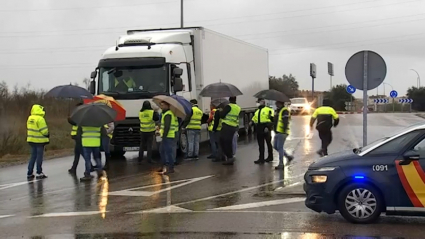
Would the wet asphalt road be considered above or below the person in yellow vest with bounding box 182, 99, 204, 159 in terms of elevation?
below

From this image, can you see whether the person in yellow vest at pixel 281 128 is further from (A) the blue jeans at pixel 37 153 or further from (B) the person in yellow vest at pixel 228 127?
(A) the blue jeans at pixel 37 153

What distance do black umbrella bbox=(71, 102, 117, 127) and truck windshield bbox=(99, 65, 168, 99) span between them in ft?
10.5

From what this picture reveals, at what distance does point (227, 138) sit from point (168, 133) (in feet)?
5.92

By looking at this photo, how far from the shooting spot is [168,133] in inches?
512

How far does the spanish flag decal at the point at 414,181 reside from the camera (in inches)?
286

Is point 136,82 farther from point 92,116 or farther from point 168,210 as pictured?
point 168,210

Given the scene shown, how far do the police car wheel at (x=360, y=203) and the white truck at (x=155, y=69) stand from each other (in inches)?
335

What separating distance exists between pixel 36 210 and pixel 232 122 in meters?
6.26

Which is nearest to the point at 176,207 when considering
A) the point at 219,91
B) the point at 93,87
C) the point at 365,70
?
the point at 365,70

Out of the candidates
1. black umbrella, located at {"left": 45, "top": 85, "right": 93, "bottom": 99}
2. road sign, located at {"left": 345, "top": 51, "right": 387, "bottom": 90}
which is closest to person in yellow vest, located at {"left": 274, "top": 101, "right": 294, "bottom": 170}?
road sign, located at {"left": 345, "top": 51, "right": 387, "bottom": 90}

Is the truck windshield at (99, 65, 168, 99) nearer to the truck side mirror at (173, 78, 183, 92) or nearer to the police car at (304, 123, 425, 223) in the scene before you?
the truck side mirror at (173, 78, 183, 92)

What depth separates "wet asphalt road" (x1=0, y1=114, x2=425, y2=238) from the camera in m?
7.34

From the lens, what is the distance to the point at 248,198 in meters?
9.76

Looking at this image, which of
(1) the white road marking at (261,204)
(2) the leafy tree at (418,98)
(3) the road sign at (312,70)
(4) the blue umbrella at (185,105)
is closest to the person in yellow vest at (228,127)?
(4) the blue umbrella at (185,105)
